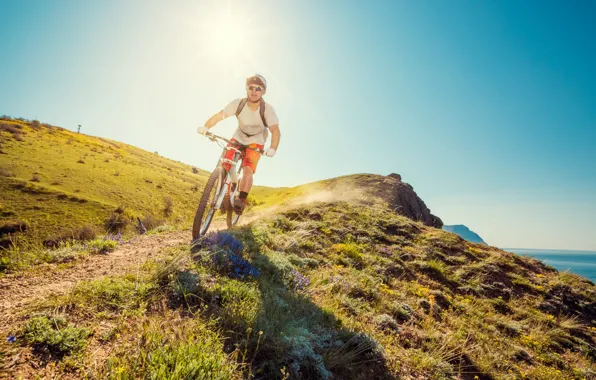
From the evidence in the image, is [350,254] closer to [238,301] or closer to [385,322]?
[385,322]

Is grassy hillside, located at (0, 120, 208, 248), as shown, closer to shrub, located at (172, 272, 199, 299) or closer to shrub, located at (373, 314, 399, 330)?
shrub, located at (172, 272, 199, 299)

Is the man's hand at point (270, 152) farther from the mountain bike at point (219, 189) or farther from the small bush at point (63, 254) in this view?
the small bush at point (63, 254)

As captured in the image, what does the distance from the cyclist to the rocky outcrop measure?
12.9 meters

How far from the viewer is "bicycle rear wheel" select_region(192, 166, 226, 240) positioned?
18.2 ft

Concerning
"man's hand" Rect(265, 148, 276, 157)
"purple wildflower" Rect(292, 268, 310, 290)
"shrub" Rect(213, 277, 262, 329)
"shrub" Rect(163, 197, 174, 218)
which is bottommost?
"shrub" Rect(163, 197, 174, 218)

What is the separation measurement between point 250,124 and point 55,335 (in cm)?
565

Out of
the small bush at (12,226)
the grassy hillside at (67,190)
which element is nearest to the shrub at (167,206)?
the grassy hillside at (67,190)

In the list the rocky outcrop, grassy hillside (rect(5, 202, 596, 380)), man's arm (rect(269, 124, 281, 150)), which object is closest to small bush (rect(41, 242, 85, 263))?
grassy hillside (rect(5, 202, 596, 380))

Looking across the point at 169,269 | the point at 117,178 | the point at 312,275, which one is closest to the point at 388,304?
the point at 312,275

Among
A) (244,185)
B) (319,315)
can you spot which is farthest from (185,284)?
(244,185)

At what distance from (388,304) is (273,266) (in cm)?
298

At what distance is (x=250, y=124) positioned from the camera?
693 centimetres

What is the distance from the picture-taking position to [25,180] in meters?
23.1

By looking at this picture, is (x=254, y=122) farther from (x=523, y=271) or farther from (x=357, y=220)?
(x=523, y=271)
